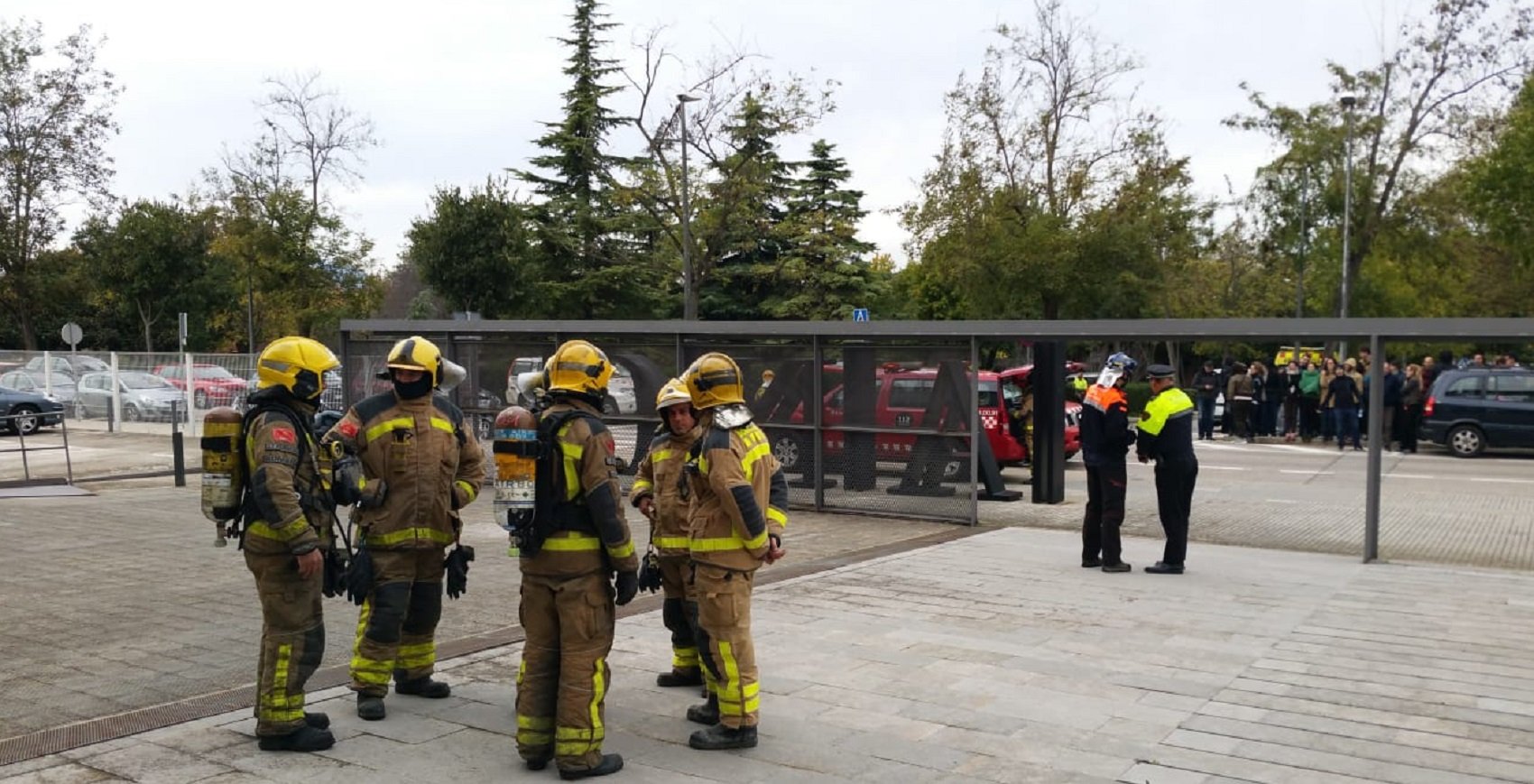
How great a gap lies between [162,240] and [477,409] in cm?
2798

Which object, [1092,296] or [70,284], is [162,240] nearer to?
[70,284]

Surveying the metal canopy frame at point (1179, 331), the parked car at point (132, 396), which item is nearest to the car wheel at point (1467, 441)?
the metal canopy frame at point (1179, 331)

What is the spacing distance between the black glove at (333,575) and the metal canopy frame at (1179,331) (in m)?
8.21

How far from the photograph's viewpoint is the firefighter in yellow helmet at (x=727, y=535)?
5500 mm

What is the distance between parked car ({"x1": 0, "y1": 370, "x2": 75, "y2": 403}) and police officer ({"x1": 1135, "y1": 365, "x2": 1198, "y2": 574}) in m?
27.5

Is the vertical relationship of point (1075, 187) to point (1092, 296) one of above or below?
above

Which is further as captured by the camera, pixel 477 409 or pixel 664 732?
pixel 477 409

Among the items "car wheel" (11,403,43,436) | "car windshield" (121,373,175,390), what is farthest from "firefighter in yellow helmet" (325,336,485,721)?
"car wheel" (11,403,43,436)

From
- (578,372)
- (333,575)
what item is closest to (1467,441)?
(578,372)

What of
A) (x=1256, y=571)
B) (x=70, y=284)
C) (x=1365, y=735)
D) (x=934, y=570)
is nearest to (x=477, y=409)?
(x=934, y=570)

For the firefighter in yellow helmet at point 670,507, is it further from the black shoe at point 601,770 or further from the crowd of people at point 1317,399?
the crowd of people at point 1317,399

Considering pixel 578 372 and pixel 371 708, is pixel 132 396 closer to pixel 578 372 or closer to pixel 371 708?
pixel 371 708

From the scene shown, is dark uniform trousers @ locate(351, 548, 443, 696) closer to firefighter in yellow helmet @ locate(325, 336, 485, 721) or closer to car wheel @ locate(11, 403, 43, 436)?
firefighter in yellow helmet @ locate(325, 336, 485, 721)

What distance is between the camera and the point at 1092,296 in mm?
29594
